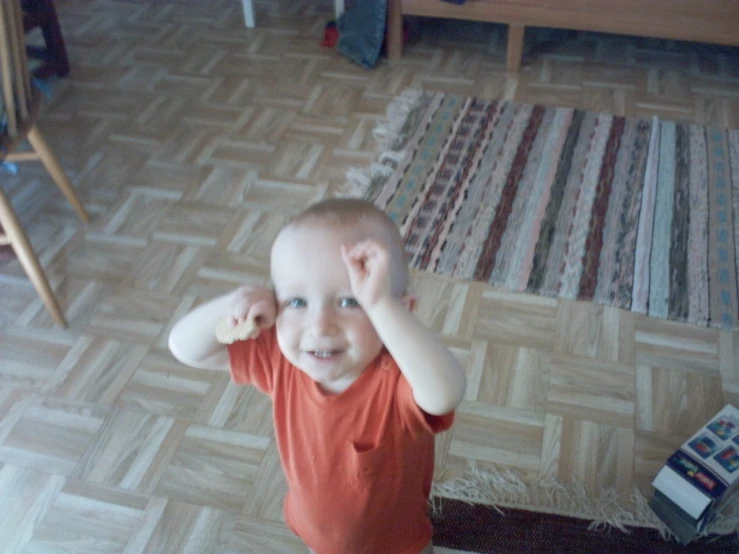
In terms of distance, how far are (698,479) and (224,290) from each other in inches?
42.0

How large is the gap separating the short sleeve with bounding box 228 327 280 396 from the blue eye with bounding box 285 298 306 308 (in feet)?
0.31

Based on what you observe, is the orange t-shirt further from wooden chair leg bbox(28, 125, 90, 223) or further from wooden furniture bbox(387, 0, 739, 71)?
wooden furniture bbox(387, 0, 739, 71)

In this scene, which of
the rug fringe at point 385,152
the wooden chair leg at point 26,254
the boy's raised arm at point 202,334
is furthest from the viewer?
the rug fringe at point 385,152

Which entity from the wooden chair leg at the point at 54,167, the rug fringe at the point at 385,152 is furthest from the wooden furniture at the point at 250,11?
the wooden chair leg at the point at 54,167

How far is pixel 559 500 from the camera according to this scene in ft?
4.10

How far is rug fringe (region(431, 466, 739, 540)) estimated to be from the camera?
1.21 meters

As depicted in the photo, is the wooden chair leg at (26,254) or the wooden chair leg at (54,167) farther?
the wooden chair leg at (54,167)

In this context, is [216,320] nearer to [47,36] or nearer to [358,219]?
[358,219]

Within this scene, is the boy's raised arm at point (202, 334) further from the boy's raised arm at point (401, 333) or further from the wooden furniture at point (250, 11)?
the wooden furniture at point (250, 11)

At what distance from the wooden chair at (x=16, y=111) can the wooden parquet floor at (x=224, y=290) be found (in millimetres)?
148

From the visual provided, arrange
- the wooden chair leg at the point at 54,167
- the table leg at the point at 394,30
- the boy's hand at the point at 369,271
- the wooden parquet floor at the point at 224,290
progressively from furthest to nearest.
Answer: the table leg at the point at 394,30 → the wooden chair leg at the point at 54,167 → the wooden parquet floor at the point at 224,290 → the boy's hand at the point at 369,271

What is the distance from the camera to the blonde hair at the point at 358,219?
0.73m

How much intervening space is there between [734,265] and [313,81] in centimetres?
147

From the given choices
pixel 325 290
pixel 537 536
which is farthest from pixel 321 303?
pixel 537 536
